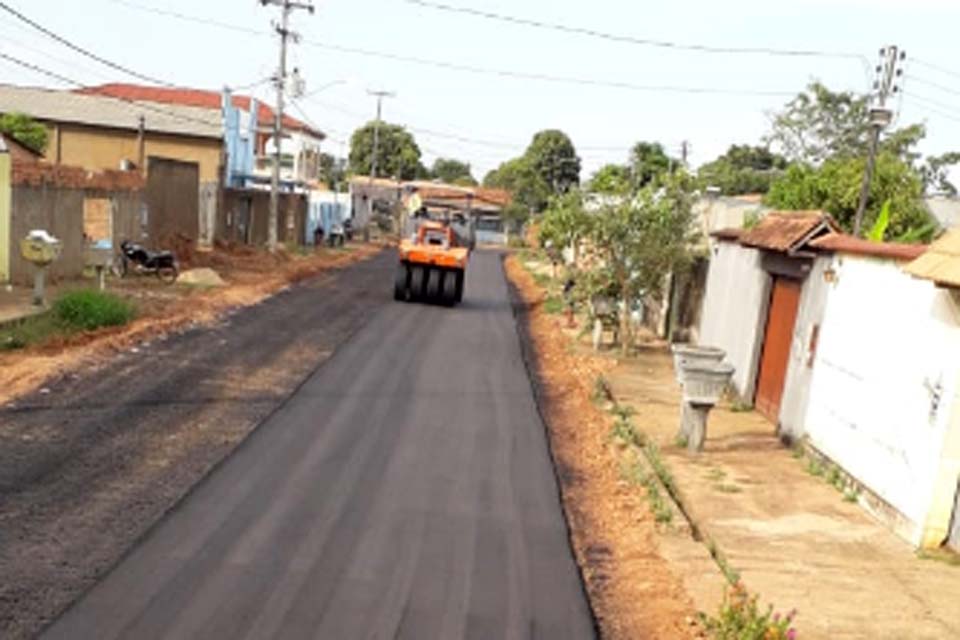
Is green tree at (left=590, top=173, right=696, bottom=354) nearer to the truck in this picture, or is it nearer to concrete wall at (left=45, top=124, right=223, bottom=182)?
the truck

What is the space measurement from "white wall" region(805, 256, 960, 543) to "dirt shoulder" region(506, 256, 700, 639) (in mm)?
2327

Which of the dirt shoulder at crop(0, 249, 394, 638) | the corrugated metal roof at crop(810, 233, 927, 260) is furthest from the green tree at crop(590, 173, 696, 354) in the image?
the corrugated metal roof at crop(810, 233, 927, 260)

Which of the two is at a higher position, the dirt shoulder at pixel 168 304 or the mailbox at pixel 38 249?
the mailbox at pixel 38 249

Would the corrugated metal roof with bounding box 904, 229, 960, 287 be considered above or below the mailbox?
above

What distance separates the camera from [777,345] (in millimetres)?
13391

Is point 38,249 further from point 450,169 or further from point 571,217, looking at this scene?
point 450,169

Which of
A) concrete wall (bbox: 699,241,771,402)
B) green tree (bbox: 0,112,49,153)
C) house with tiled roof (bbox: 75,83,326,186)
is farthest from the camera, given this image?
house with tiled roof (bbox: 75,83,326,186)

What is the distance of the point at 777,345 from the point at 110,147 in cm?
3826

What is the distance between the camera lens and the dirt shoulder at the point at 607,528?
6543 millimetres

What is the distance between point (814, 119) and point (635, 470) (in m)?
39.5

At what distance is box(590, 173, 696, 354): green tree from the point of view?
18.1 metres

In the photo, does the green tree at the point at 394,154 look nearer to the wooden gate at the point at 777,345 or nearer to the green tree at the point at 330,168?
the green tree at the point at 330,168

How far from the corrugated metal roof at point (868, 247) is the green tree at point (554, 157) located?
93.5 metres

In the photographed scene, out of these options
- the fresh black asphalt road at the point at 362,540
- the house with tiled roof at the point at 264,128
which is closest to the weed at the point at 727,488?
the fresh black asphalt road at the point at 362,540
